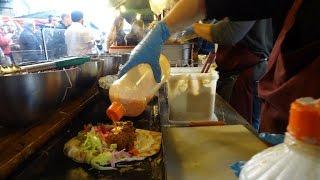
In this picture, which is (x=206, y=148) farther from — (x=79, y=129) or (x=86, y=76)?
(x=86, y=76)

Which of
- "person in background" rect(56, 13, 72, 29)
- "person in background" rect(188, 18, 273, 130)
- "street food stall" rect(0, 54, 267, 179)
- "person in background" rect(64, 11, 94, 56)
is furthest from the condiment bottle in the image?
"person in background" rect(56, 13, 72, 29)

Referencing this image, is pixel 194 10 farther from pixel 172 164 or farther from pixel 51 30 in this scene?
pixel 51 30

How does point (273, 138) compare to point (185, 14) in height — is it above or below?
below

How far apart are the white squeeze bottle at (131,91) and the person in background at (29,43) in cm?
607

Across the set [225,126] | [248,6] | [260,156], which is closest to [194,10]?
[248,6]

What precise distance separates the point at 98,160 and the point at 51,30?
23.7 feet

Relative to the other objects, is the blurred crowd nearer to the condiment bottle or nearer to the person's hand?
the person's hand

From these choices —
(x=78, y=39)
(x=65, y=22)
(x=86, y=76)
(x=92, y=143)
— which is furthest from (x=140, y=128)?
(x=65, y=22)

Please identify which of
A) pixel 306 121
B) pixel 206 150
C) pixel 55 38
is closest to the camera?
pixel 306 121

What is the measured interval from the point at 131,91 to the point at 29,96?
43 cm

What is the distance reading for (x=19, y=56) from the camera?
6.51m

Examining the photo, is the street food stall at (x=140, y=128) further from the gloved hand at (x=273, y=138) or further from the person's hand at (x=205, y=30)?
the person's hand at (x=205, y=30)

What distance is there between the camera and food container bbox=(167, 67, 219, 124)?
5.03ft

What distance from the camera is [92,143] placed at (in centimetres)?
111
